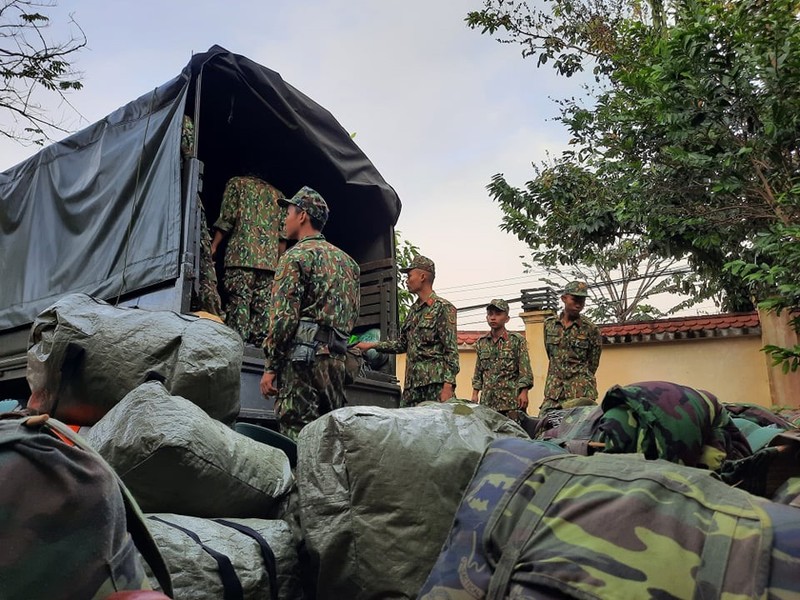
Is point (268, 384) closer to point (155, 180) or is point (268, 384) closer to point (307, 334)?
point (307, 334)

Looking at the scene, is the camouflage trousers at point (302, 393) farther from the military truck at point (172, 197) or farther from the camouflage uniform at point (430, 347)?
the camouflage uniform at point (430, 347)

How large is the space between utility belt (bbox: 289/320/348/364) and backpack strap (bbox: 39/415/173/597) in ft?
5.99

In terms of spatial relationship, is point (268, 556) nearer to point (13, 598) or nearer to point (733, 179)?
point (13, 598)

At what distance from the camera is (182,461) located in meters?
1.81

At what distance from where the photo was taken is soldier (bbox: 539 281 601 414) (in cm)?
615

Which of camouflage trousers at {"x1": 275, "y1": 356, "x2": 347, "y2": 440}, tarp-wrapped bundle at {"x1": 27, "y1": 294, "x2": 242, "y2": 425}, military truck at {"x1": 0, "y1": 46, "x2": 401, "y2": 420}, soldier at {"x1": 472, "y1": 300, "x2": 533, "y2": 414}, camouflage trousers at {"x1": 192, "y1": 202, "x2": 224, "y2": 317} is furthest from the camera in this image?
soldier at {"x1": 472, "y1": 300, "x2": 533, "y2": 414}

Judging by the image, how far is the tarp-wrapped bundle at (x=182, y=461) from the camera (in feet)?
5.90

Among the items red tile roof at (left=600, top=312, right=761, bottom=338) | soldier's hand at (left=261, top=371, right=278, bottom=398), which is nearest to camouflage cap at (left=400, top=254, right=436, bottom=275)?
soldier's hand at (left=261, top=371, right=278, bottom=398)

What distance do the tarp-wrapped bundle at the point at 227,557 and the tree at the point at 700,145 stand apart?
4.83 m

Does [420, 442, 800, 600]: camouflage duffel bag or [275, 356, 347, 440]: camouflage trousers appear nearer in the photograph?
[420, 442, 800, 600]: camouflage duffel bag

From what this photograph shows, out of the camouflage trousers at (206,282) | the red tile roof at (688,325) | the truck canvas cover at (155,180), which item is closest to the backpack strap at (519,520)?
the truck canvas cover at (155,180)

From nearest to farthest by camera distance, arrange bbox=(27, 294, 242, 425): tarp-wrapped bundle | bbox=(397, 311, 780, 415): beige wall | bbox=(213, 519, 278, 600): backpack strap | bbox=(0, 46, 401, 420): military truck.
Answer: bbox=(213, 519, 278, 600): backpack strap → bbox=(27, 294, 242, 425): tarp-wrapped bundle → bbox=(0, 46, 401, 420): military truck → bbox=(397, 311, 780, 415): beige wall

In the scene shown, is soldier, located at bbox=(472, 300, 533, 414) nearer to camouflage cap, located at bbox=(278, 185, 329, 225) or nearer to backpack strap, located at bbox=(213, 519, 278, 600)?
camouflage cap, located at bbox=(278, 185, 329, 225)

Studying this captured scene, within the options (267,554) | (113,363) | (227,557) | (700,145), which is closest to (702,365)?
(700,145)
